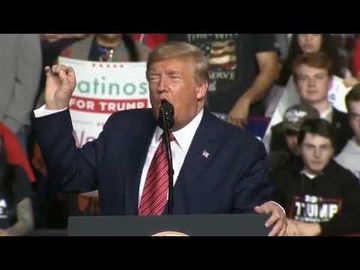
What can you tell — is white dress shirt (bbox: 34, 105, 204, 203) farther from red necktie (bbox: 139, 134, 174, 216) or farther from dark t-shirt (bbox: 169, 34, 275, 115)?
dark t-shirt (bbox: 169, 34, 275, 115)

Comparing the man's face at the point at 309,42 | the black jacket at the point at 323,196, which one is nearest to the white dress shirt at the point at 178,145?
the black jacket at the point at 323,196

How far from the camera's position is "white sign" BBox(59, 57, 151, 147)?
5.63m

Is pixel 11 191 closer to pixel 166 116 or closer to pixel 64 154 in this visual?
pixel 64 154

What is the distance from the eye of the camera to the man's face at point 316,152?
5.96 metres

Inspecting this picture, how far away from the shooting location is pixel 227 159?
4324 mm

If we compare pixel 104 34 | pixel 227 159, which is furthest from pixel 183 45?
pixel 104 34

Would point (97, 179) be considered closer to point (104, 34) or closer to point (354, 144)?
Answer: point (104, 34)

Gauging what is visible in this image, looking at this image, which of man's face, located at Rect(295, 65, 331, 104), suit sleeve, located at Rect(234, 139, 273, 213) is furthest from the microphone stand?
man's face, located at Rect(295, 65, 331, 104)

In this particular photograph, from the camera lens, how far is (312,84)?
590 cm

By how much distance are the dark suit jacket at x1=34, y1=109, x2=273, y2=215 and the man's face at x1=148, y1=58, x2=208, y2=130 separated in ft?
0.39
